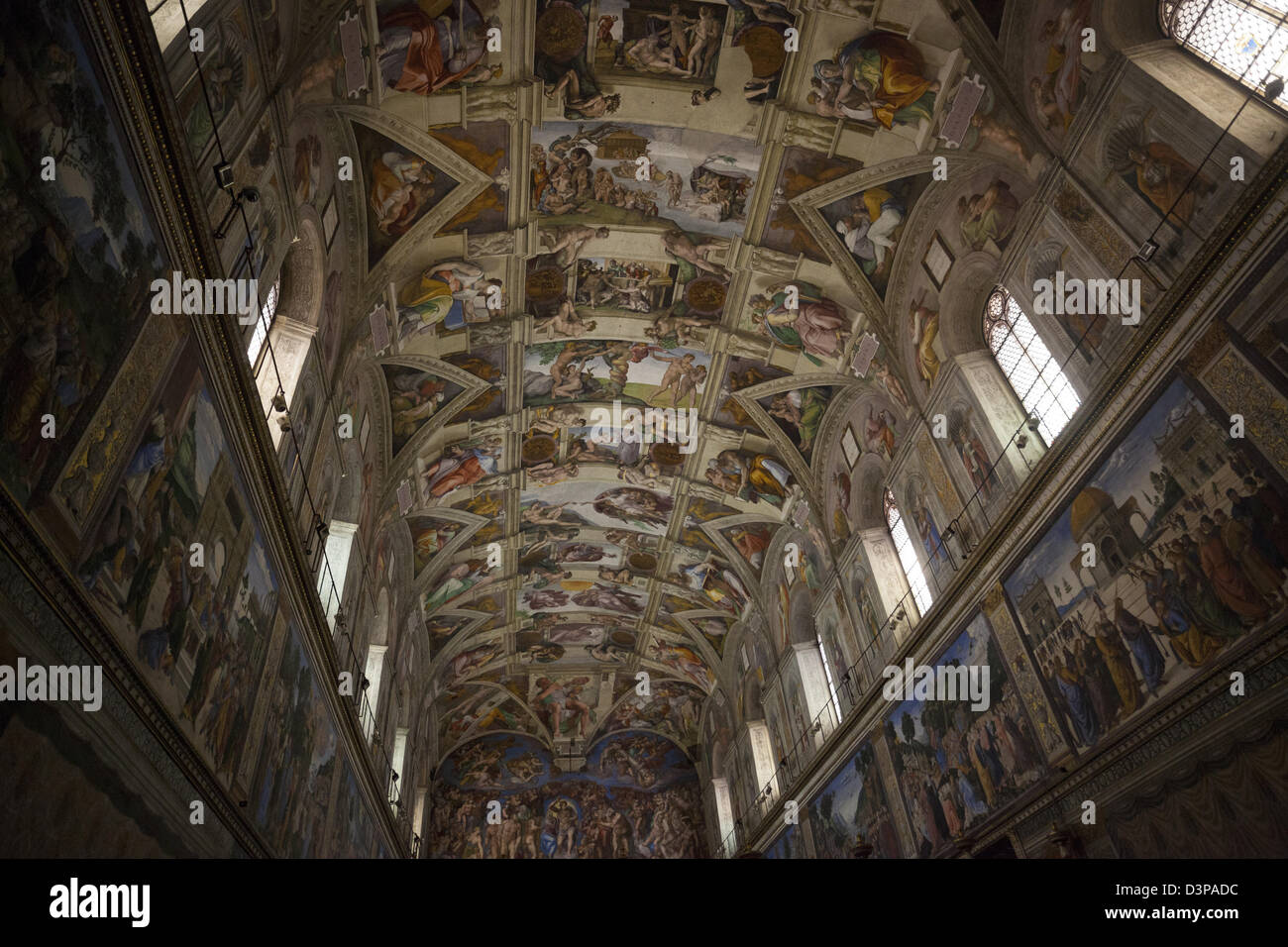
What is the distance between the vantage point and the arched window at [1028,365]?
1089cm

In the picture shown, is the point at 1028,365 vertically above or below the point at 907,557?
above

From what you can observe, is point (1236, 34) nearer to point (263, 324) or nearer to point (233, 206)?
point (233, 206)

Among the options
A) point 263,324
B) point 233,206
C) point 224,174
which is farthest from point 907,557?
point 224,174

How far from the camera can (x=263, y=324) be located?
10805mm

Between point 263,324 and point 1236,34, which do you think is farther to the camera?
point 263,324

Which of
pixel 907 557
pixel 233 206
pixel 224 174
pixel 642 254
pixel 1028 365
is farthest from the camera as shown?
pixel 642 254

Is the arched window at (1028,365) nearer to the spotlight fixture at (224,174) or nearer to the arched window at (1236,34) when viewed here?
the arched window at (1236,34)

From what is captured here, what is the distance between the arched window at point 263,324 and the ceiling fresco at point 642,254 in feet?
4.34

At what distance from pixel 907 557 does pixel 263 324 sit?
11544 mm

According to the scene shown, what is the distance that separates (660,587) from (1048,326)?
17.5m

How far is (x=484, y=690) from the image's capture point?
31094 mm
